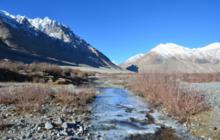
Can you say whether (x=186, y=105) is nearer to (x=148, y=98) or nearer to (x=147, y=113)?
(x=147, y=113)

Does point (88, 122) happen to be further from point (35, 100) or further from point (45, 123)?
point (35, 100)

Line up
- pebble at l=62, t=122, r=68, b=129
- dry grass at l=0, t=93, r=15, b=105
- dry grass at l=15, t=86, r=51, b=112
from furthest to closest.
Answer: dry grass at l=0, t=93, r=15, b=105 < dry grass at l=15, t=86, r=51, b=112 < pebble at l=62, t=122, r=68, b=129

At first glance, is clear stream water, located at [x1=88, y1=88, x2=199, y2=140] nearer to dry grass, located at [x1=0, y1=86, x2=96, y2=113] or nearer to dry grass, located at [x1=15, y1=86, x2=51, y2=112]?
dry grass, located at [x1=0, y1=86, x2=96, y2=113]

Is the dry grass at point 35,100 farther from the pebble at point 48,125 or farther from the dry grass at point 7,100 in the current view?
the pebble at point 48,125

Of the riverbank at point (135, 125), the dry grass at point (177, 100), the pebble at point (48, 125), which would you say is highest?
the dry grass at point (177, 100)

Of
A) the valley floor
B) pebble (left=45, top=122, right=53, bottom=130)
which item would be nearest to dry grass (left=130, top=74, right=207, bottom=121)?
the valley floor

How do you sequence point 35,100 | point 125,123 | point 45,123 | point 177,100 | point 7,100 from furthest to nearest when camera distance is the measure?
point 35,100 → point 7,100 → point 177,100 → point 125,123 → point 45,123

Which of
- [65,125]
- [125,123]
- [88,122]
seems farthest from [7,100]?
[125,123]

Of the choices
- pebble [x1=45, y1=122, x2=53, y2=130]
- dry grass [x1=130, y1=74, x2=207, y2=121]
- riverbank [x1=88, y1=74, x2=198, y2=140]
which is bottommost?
riverbank [x1=88, y1=74, x2=198, y2=140]

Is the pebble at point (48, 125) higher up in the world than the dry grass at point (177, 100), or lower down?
lower down

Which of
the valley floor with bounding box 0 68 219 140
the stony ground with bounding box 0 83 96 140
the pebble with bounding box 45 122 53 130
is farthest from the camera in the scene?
the pebble with bounding box 45 122 53 130

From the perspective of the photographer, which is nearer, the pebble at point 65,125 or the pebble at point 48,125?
the pebble at point 48,125

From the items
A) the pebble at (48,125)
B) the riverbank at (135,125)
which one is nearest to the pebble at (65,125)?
the pebble at (48,125)

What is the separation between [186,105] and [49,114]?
27.6 ft
